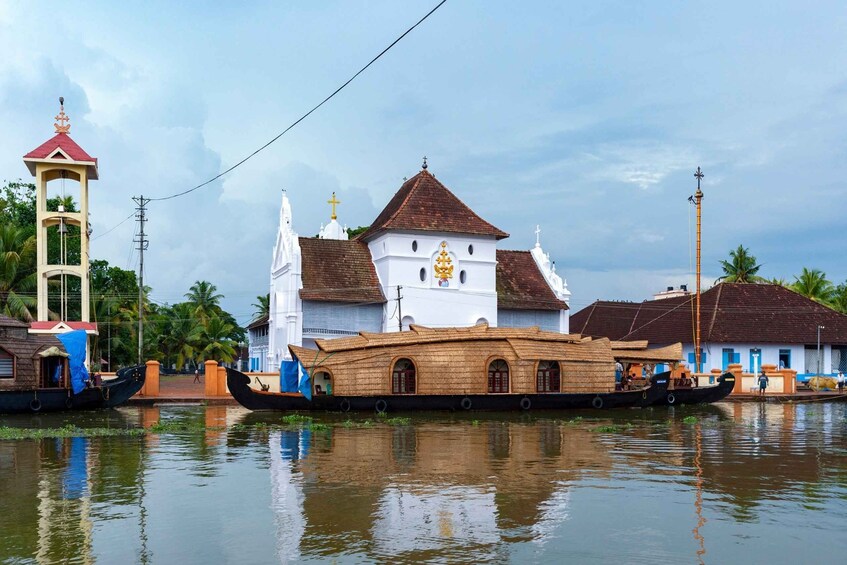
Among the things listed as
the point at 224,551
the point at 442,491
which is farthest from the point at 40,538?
the point at 442,491

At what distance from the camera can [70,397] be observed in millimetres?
27125

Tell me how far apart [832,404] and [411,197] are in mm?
19925

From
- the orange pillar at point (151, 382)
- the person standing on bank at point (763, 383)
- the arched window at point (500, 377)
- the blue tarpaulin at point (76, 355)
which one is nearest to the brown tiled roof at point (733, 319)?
the person standing on bank at point (763, 383)

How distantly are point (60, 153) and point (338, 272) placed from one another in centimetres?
1294

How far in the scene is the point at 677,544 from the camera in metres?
9.39

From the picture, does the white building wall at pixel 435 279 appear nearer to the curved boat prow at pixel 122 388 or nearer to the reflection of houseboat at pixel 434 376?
the reflection of houseboat at pixel 434 376

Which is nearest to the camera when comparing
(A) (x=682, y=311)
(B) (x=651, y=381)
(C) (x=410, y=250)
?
(B) (x=651, y=381)

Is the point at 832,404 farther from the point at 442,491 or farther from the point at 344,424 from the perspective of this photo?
the point at 442,491

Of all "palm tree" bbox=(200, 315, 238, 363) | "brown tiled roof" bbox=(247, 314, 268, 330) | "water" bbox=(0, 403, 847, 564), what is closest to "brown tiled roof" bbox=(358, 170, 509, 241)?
"brown tiled roof" bbox=(247, 314, 268, 330)

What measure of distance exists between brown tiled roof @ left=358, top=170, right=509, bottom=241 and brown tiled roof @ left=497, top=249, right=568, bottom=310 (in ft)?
9.83

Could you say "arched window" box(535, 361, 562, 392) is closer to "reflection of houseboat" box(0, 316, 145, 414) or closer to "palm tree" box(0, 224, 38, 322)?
"reflection of houseboat" box(0, 316, 145, 414)

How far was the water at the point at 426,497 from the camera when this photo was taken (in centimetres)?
918

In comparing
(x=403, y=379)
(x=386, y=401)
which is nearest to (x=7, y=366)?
(x=386, y=401)

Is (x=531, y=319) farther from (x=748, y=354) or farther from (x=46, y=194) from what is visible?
(x=46, y=194)
